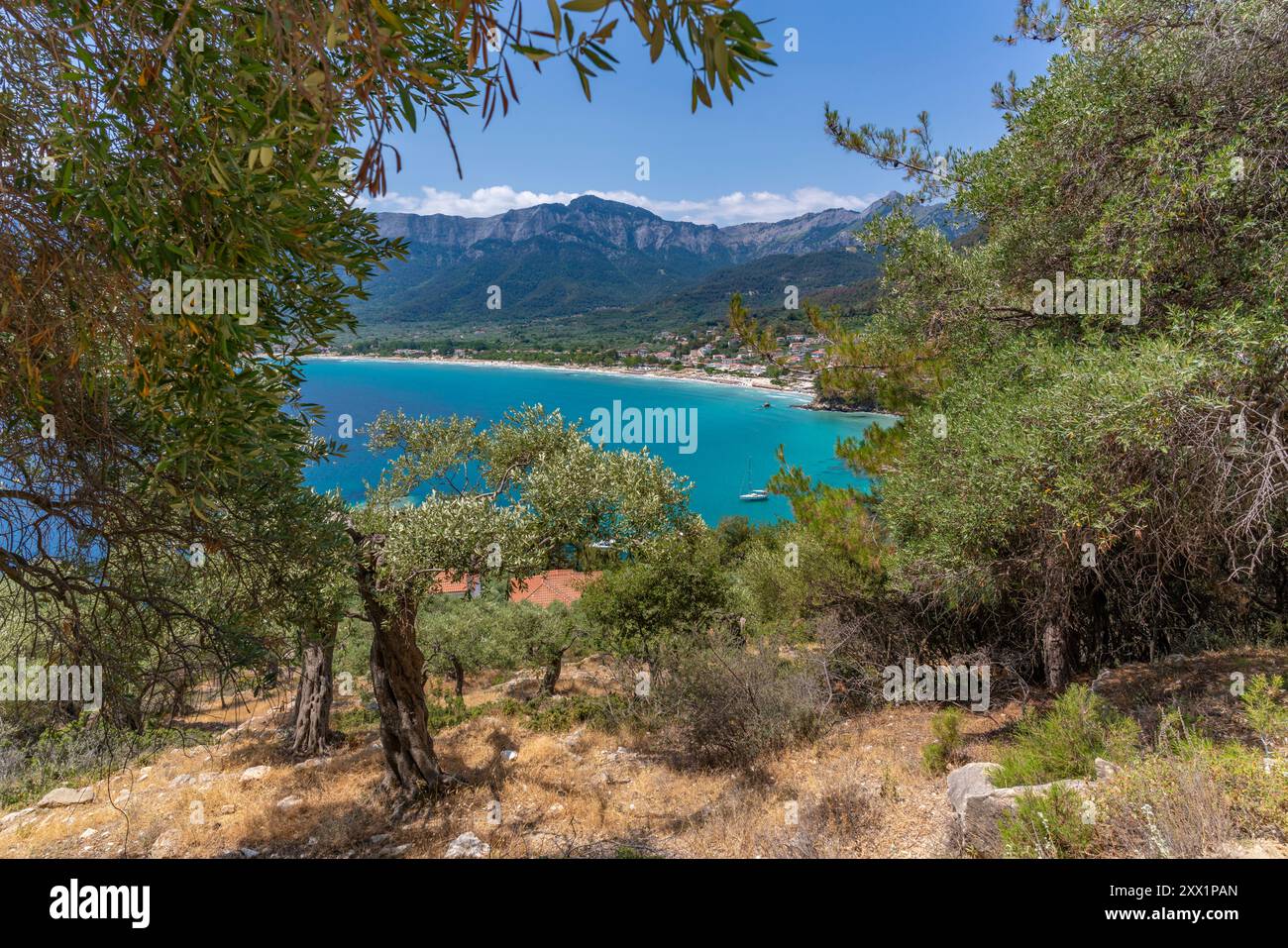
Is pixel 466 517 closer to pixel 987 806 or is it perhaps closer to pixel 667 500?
pixel 667 500

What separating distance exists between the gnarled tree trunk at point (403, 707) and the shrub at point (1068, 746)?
250 inches

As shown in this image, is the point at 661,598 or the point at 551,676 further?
the point at 551,676

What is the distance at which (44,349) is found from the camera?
7.95ft

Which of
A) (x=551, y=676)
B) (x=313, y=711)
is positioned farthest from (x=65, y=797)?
(x=551, y=676)

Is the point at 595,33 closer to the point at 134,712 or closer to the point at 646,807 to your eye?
the point at 134,712

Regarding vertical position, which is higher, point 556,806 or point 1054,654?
point 1054,654

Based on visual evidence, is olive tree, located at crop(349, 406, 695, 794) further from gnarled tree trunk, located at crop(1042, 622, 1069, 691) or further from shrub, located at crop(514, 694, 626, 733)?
gnarled tree trunk, located at crop(1042, 622, 1069, 691)

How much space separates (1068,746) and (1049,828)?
1905 mm

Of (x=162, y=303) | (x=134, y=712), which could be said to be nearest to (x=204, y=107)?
(x=162, y=303)

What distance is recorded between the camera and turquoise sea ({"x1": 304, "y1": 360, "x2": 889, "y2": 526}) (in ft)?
222
